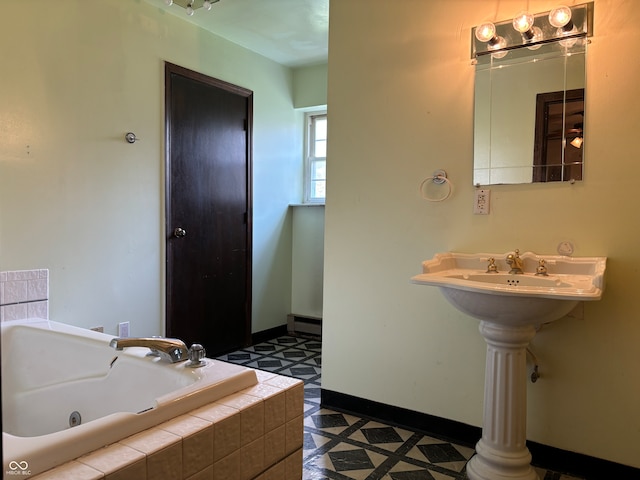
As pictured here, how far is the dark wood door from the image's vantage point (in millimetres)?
2967

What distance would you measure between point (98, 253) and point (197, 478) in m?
1.80

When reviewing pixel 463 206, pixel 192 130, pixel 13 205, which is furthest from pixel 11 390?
pixel 463 206

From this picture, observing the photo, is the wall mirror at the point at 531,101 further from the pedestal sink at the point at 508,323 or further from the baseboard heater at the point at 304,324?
the baseboard heater at the point at 304,324

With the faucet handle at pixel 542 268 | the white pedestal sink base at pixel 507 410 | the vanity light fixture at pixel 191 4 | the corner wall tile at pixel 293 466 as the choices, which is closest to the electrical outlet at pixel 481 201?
the faucet handle at pixel 542 268

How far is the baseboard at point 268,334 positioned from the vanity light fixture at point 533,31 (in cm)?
264

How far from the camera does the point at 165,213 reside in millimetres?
2902

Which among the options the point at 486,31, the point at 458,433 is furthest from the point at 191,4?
the point at 458,433

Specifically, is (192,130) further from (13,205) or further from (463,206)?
(463,206)

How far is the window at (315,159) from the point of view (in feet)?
13.6

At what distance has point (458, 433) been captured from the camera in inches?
84.0

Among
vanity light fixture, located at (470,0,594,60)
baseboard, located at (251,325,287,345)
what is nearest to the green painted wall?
baseboard, located at (251,325,287,345)

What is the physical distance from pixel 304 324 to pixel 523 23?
2.88 m

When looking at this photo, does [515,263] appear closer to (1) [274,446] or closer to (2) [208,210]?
(1) [274,446]

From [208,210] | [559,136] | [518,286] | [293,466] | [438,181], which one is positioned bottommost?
[293,466]
